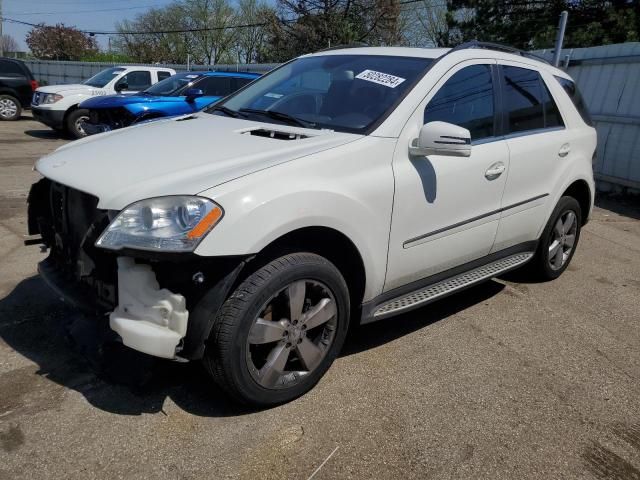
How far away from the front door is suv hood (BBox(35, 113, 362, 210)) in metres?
0.42

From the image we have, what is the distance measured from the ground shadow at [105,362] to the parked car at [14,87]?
544 inches

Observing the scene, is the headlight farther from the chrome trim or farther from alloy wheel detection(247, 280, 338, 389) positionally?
alloy wheel detection(247, 280, 338, 389)

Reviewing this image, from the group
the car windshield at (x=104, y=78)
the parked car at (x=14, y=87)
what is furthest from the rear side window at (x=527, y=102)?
the parked car at (x=14, y=87)

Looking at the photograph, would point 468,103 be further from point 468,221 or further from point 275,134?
point 275,134

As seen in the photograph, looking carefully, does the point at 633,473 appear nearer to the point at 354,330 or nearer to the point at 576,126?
the point at 354,330

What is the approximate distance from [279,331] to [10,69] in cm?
1577

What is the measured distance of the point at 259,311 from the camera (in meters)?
2.46

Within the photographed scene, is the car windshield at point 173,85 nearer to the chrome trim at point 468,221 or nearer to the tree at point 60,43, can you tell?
the chrome trim at point 468,221

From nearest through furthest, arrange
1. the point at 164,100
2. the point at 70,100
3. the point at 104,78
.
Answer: the point at 164,100 < the point at 70,100 < the point at 104,78

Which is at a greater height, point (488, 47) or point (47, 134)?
point (488, 47)

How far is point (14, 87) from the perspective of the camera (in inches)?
599

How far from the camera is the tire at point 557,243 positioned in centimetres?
432

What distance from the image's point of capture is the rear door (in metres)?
3.70

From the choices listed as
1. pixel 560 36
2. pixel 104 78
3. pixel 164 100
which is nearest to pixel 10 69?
pixel 104 78
